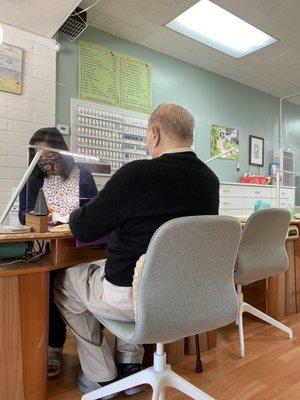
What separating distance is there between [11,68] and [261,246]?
2.70 metres

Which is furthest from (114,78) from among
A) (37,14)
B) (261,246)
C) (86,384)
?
(86,384)

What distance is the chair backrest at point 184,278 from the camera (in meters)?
0.98

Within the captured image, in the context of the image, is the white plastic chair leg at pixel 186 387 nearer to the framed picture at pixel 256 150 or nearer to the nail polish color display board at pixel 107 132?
the nail polish color display board at pixel 107 132

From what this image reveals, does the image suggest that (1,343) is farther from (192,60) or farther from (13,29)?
(192,60)

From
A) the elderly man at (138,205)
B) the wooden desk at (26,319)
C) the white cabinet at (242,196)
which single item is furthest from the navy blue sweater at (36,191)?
the white cabinet at (242,196)

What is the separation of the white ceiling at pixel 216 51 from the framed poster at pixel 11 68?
2.78 ft

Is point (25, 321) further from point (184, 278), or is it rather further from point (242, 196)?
point (242, 196)

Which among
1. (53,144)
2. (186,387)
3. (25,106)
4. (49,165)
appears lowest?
(186,387)

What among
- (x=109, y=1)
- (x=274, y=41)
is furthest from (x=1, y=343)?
(x=274, y=41)

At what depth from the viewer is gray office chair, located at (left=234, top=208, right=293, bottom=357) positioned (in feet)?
5.67

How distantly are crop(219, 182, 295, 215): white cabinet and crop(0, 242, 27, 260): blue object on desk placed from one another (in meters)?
3.05

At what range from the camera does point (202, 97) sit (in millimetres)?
4727

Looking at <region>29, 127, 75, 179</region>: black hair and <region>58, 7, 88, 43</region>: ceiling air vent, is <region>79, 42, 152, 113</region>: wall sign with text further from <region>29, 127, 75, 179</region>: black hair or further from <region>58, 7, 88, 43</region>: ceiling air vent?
<region>29, 127, 75, 179</region>: black hair

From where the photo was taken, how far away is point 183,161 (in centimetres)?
114
